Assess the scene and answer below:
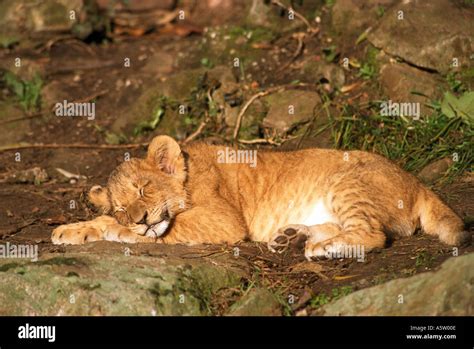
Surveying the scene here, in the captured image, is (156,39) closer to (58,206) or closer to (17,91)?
(17,91)

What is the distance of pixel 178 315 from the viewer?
5637mm

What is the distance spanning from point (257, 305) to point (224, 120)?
15.6 ft

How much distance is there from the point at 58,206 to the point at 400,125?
3909 mm

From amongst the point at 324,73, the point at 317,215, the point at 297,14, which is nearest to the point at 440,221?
the point at 317,215

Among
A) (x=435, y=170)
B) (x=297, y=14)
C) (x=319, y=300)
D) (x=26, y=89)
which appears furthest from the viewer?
(x=26, y=89)

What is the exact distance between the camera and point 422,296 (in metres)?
5.34

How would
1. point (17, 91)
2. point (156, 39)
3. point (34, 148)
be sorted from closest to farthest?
point (34, 148), point (17, 91), point (156, 39)

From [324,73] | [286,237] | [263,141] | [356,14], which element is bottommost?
[286,237]

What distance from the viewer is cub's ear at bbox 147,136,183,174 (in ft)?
24.0

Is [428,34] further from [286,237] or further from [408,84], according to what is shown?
[286,237]

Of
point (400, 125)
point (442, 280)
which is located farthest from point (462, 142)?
point (442, 280)

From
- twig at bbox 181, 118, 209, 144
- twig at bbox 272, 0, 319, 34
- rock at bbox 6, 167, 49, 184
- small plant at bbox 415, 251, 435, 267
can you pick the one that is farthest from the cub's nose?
twig at bbox 272, 0, 319, 34

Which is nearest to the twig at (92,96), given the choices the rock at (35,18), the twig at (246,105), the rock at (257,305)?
the rock at (35,18)

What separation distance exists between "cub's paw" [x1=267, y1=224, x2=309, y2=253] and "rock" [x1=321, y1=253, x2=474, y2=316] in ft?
4.55
